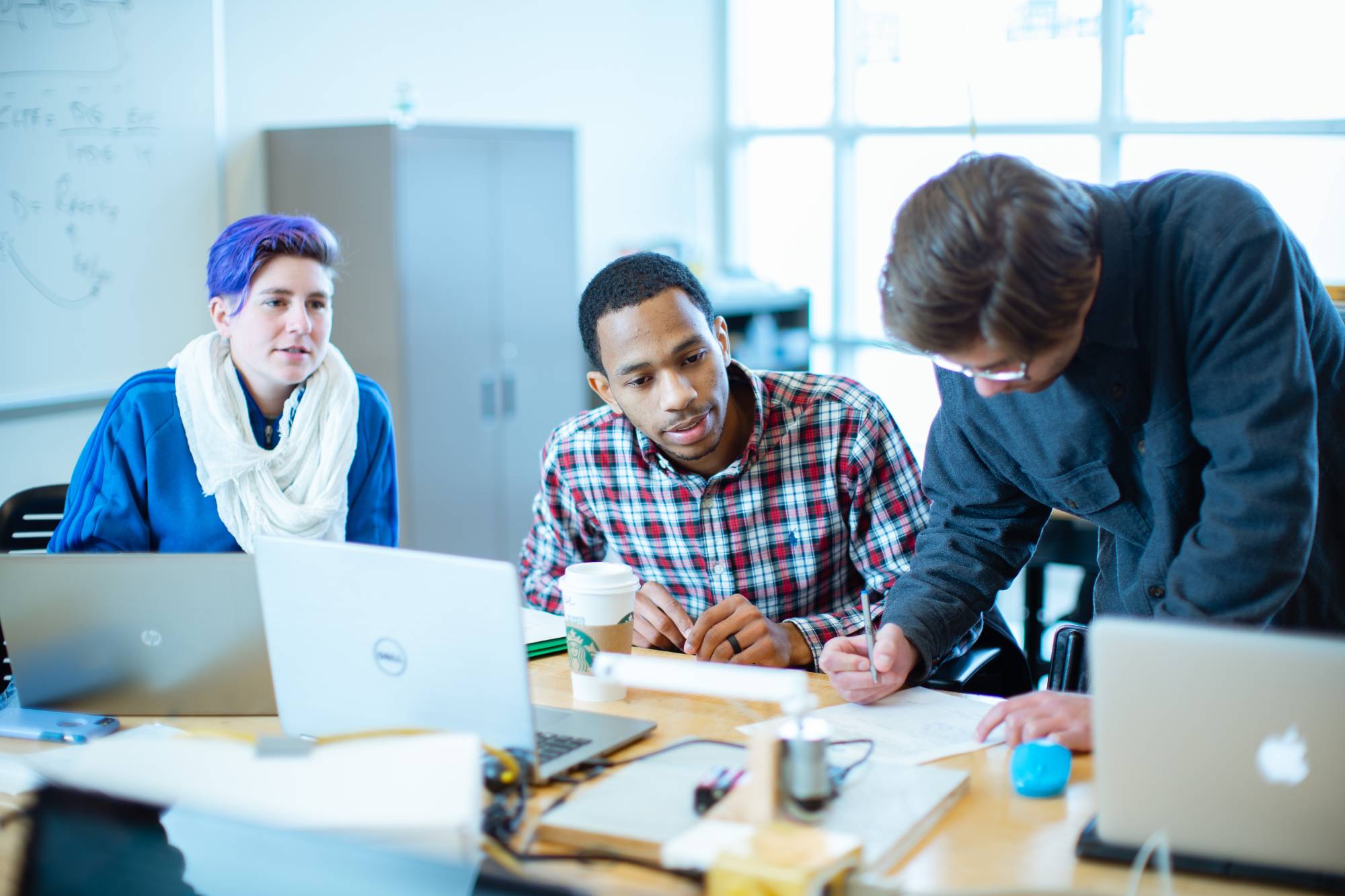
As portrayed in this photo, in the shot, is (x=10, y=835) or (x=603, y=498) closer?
(x=10, y=835)

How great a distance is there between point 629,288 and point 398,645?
33.0 inches

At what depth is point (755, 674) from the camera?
3.72 feet

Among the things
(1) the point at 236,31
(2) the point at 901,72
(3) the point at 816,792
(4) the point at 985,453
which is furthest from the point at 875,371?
(3) the point at 816,792

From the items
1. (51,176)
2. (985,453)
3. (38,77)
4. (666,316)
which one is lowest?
(985,453)

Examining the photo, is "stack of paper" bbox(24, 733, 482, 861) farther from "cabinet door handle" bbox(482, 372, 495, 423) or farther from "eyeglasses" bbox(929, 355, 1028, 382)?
"cabinet door handle" bbox(482, 372, 495, 423)

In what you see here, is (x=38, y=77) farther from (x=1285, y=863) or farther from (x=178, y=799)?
(x=1285, y=863)

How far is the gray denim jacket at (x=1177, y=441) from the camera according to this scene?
4.56ft

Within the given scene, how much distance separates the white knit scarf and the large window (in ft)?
7.03

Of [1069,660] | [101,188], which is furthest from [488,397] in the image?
[1069,660]

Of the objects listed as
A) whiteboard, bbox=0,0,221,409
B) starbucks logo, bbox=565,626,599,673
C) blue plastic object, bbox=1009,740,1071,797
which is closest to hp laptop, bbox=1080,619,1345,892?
blue plastic object, bbox=1009,740,1071,797

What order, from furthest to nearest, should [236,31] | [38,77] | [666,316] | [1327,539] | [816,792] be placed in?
[236,31] → [38,77] → [666,316] → [1327,539] → [816,792]

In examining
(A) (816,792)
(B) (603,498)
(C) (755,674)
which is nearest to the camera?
(C) (755,674)

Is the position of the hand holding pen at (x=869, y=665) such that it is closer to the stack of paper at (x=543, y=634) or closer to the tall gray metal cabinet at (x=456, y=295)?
the stack of paper at (x=543, y=634)

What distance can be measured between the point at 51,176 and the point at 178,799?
8.22 feet
